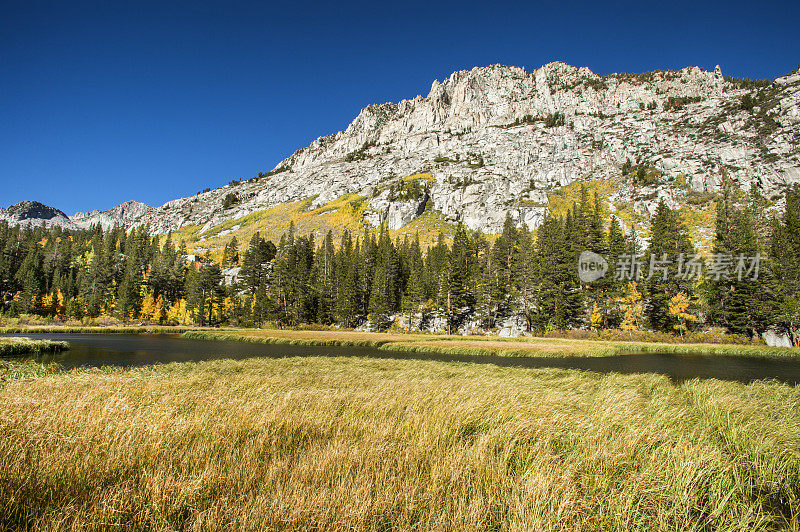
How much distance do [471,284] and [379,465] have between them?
63927mm

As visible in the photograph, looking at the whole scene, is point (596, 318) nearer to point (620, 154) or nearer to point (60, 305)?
point (60, 305)

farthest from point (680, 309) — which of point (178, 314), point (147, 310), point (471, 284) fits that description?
point (147, 310)

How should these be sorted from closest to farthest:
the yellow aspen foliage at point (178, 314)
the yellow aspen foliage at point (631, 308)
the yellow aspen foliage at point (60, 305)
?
the yellow aspen foliage at point (631, 308) < the yellow aspen foliage at point (178, 314) < the yellow aspen foliage at point (60, 305)

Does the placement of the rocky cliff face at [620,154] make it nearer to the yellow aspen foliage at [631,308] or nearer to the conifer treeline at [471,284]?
the conifer treeline at [471,284]

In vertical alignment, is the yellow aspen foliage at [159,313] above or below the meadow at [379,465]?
below

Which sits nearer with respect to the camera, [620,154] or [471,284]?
[471,284]

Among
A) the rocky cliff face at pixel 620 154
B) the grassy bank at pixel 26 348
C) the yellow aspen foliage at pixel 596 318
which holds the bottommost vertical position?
the grassy bank at pixel 26 348

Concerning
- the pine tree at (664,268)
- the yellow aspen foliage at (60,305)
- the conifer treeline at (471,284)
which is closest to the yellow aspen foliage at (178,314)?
the conifer treeline at (471,284)

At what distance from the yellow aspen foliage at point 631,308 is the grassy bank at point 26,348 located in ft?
232

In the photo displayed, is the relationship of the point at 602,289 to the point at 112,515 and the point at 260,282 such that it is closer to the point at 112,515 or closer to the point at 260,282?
the point at 112,515

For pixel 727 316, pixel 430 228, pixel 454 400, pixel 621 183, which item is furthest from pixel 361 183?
pixel 454 400

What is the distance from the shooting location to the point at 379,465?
17.2 ft

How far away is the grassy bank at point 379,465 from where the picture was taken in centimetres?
396

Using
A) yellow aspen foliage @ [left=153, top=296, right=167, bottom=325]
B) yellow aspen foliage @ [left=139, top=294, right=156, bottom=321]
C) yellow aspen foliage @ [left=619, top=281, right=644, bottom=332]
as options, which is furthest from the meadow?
yellow aspen foliage @ [left=139, top=294, right=156, bottom=321]
